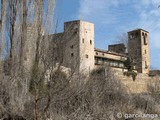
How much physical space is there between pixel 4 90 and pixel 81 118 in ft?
9.25

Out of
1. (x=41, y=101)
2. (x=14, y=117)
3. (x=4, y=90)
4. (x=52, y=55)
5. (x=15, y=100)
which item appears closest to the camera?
(x=52, y=55)

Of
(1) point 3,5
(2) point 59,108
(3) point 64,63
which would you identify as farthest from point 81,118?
(1) point 3,5

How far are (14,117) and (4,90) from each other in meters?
1.83

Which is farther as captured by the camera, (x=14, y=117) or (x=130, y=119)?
(x=130, y=119)

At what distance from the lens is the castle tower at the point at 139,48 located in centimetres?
5238

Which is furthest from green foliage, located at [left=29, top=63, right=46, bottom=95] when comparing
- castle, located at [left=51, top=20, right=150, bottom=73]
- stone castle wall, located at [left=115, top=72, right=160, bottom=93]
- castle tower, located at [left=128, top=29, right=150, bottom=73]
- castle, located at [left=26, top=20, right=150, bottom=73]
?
castle tower, located at [left=128, top=29, right=150, bottom=73]

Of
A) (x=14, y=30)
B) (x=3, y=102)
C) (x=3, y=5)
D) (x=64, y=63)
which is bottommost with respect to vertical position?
(x=3, y=102)

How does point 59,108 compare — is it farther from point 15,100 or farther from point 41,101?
point 41,101

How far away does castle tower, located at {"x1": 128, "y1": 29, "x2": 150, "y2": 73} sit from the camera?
52375mm

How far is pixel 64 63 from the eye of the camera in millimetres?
8367

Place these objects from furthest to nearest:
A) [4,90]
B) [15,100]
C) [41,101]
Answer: [4,90] < [15,100] < [41,101]

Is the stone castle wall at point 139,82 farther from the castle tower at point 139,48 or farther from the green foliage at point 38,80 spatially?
the green foliage at point 38,80

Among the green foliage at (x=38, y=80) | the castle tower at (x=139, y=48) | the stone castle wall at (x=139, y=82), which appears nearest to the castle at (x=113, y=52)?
the castle tower at (x=139, y=48)

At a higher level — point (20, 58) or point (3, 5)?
point (3, 5)
